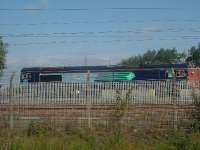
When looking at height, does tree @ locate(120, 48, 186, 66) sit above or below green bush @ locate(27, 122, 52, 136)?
above

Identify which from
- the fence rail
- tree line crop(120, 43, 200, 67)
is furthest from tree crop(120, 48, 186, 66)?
the fence rail

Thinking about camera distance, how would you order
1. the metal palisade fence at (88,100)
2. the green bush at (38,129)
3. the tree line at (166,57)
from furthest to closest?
the tree line at (166,57), the metal palisade fence at (88,100), the green bush at (38,129)

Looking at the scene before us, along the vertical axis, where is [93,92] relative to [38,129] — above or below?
above

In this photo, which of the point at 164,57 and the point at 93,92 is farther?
the point at 164,57

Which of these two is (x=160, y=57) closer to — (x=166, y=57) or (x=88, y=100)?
(x=166, y=57)

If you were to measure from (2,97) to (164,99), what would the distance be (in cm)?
536

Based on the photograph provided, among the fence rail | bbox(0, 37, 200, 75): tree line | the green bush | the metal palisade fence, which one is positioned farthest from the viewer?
bbox(0, 37, 200, 75): tree line

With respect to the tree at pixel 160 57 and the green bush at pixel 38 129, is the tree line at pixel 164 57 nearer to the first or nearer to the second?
the tree at pixel 160 57

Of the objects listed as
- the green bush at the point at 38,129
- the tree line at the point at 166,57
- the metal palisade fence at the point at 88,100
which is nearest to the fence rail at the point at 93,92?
the metal palisade fence at the point at 88,100

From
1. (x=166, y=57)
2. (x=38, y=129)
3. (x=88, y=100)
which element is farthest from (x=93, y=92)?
(x=166, y=57)

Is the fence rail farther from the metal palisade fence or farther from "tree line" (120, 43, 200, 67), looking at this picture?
"tree line" (120, 43, 200, 67)

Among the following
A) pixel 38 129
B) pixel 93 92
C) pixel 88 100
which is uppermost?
pixel 93 92

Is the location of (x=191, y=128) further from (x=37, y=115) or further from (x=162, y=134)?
(x=37, y=115)

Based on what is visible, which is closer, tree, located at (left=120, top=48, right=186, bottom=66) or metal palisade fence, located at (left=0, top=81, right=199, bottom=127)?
metal palisade fence, located at (left=0, top=81, right=199, bottom=127)
